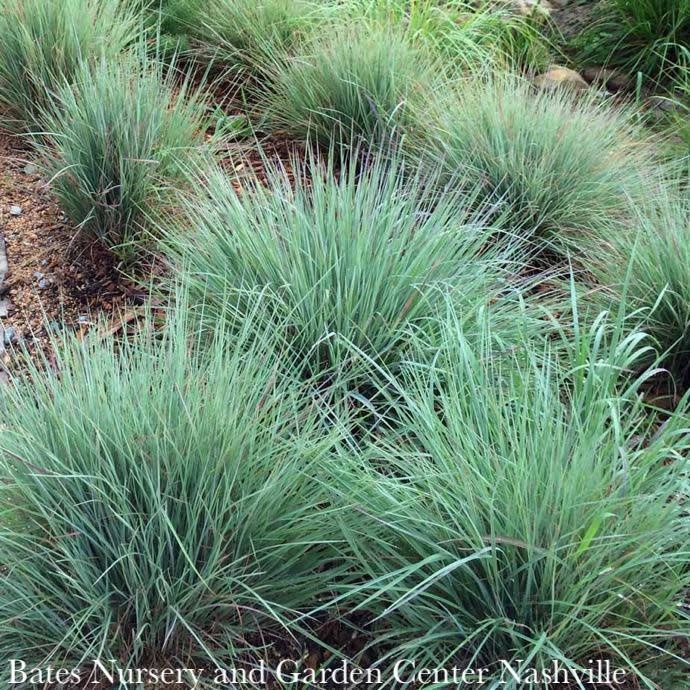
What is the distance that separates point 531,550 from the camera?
5.08 ft

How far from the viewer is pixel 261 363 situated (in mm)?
2152

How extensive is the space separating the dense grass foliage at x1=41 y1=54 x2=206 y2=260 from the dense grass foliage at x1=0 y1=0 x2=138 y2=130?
45 cm

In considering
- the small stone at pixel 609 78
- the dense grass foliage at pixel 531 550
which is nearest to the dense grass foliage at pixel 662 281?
the dense grass foliage at pixel 531 550

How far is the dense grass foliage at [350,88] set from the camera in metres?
3.57

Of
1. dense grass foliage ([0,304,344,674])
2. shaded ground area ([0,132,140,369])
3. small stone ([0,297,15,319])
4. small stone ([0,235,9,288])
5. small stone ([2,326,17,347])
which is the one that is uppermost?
dense grass foliage ([0,304,344,674])

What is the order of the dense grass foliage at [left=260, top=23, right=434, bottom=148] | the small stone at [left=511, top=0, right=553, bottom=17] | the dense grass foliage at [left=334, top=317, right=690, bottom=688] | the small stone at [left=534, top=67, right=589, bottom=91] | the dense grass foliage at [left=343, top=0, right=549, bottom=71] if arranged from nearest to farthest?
the dense grass foliage at [left=334, top=317, right=690, bottom=688], the dense grass foliage at [left=260, top=23, right=434, bottom=148], the dense grass foliage at [left=343, top=0, right=549, bottom=71], the small stone at [left=534, top=67, right=589, bottom=91], the small stone at [left=511, top=0, right=553, bottom=17]

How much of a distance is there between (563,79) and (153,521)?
389cm

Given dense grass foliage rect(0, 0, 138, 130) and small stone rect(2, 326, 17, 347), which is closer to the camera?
small stone rect(2, 326, 17, 347)

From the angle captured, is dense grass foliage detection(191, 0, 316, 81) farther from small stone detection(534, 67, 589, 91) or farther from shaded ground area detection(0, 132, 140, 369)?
small stone detection(534, 67, 589, 91)

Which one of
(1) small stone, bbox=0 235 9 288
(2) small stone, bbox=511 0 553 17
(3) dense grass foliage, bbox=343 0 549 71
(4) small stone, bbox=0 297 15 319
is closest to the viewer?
(4) small stone, bbox=0 297 15 319

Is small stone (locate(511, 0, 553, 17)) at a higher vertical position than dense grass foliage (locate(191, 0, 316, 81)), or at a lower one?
higher

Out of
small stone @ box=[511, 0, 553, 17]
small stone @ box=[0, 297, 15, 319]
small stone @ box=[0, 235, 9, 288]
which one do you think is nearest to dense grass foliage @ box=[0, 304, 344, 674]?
small stone @ box=[0, 297, 15, 319]

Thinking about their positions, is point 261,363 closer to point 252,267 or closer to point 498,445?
point 252,267

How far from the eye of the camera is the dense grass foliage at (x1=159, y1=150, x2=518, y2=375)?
7.70 ft
